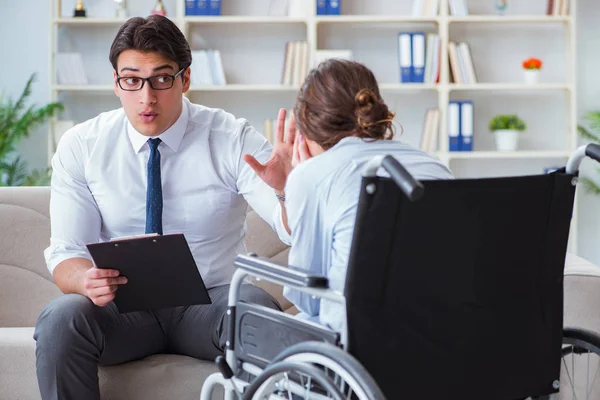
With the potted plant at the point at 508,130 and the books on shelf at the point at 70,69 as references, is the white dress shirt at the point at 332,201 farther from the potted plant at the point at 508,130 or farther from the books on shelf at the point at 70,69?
→ the books on shelf at the point at 70,69

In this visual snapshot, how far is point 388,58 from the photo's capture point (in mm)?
5227

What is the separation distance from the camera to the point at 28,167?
5.23 metres

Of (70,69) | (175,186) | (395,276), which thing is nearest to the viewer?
(395,276)

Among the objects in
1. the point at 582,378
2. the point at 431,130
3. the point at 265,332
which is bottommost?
the point at 582,378

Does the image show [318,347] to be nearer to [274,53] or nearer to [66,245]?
[66,245]

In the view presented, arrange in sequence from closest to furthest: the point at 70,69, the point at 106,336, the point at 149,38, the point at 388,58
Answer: the point at 106,336, the point at 149,38, the point at 70,69, the point at 388,58

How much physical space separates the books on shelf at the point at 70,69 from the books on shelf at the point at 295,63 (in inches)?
47.4

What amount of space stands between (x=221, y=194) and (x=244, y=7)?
3232 mm

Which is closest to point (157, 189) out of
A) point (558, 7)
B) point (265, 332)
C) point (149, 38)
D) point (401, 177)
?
point (149, 38)

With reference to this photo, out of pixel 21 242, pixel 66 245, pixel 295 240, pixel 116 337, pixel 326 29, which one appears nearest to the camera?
pixel 295 240

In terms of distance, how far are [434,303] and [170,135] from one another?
40.9 inches

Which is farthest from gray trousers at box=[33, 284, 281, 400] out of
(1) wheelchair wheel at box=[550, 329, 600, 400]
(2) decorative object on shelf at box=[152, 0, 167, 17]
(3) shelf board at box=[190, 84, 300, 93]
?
(2) decorative object on shelf at box=[152, 0, 167, 17]

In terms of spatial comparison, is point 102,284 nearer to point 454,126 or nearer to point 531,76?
point 454,126

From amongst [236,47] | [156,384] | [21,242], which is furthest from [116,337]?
[236,47]
